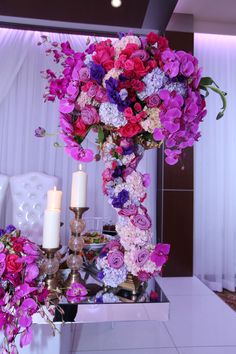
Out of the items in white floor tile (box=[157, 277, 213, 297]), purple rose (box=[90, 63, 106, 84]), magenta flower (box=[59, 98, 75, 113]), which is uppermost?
purple rose (box=[90, 63, 106, 84])

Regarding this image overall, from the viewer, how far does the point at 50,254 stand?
912mm

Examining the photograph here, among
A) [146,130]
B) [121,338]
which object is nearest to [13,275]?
[146,130]

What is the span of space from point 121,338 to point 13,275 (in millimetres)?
1260

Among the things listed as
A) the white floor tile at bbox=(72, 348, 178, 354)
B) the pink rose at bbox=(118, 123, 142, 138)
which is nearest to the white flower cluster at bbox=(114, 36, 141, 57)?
the pink rose at bbox=(118, 123, 142, 138)

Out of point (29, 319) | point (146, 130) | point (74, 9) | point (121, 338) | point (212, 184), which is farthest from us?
point (212, 184)

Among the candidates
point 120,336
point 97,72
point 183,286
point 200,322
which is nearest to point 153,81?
point 97,72

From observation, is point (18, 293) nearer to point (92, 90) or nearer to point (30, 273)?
point (30, 273)

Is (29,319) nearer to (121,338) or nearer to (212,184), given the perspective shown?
(121,338)

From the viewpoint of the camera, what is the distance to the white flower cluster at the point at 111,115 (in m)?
0.85

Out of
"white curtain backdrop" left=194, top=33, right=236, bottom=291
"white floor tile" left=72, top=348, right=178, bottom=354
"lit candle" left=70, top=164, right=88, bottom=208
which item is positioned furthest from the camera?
"white curtain backdrop" left=194, top=33, right=236, bottom=291

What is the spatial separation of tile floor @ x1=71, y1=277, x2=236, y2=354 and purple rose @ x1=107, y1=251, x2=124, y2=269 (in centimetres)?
95

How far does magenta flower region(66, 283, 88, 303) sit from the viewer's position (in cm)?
87

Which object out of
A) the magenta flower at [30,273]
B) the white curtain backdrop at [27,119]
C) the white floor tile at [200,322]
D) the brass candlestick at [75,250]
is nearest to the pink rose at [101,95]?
the brass candlestick at [75,250]

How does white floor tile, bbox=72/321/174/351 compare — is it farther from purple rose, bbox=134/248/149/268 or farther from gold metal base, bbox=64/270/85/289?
purple rose, bbox=134/248/149/268
